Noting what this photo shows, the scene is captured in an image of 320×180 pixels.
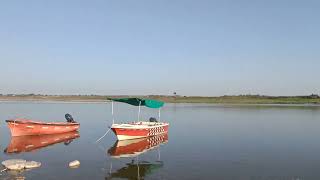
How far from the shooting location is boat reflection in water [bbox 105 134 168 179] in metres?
18.8

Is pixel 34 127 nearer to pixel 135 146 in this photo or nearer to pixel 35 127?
pixel 35 127

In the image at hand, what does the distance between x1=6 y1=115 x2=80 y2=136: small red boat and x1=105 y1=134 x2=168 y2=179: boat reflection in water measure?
8.08 metres

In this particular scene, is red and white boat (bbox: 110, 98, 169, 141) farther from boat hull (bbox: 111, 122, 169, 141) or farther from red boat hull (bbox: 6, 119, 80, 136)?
red boat hull (bbox: 6, 119, 80, 136)

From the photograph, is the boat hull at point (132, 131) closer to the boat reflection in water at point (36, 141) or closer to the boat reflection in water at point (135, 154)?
the boat reflection in water at point (135, 154)

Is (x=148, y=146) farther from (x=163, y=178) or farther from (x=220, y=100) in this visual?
(x=220, y=100)

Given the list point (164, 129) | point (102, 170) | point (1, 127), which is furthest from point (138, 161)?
point (1, 127)

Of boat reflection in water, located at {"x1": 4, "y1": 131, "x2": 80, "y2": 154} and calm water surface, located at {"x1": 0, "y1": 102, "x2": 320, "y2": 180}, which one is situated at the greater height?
boat reflection in water, located at {"x1": 4, "y1": 131, "x2": 80, "y2": 154}

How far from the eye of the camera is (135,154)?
25.2 metres

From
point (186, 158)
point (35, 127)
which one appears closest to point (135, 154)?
point (186, 158)

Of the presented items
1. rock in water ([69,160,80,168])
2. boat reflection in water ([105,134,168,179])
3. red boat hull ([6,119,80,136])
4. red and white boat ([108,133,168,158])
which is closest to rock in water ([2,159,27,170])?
rock in water ([69,160,80,168])

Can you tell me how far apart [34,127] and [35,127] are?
9cm

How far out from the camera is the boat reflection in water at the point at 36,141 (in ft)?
87.9

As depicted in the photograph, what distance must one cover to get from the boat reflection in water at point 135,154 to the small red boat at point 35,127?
8079mm

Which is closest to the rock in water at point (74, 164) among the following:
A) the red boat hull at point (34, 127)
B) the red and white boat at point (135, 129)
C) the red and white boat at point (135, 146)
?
the red and white boat at point (135, 146)
